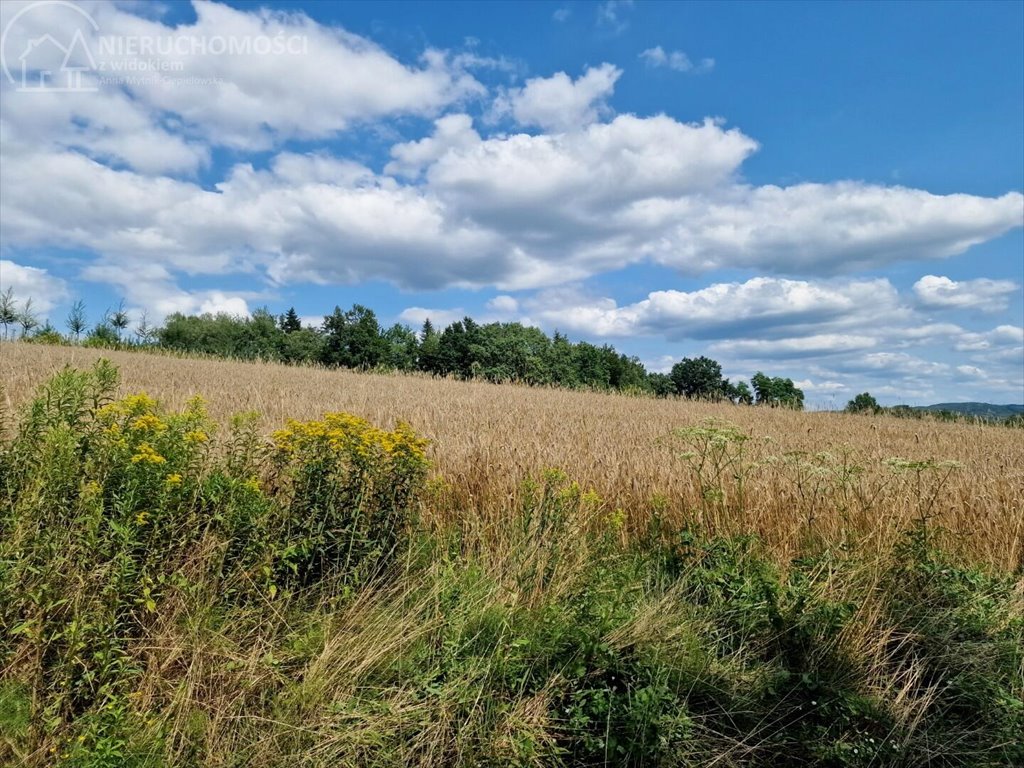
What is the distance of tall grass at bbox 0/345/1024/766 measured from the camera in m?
3.11

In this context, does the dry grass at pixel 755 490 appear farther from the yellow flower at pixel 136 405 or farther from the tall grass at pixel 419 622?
the yellow flower at pixel 136 405

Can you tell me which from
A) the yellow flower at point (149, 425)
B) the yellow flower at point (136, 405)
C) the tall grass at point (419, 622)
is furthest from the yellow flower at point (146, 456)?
the yellow flower at point (136, 405)

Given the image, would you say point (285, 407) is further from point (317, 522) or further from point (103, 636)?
point (103, 636)

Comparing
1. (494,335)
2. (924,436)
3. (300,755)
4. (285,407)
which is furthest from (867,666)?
(494,335)

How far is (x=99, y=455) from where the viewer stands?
3.88 metres

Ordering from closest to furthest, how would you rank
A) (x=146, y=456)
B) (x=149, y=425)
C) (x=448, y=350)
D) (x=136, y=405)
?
1. (x=146, y=456)
2. (x=149, y=425)
3. (x=136, y=405)
4. (x=448, y=350)

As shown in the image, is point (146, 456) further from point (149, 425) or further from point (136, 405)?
point (136, 405)

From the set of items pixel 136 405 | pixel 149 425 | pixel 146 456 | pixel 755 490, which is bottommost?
pixel 755 490

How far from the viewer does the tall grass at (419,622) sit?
3.11m

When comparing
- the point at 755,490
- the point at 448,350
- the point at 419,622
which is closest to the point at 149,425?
the point at 419,622

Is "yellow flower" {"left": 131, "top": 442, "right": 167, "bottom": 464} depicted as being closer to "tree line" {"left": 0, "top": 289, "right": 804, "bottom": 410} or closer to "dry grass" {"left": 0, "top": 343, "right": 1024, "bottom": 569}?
"dry grass" {"left": 0, "top": 343, "right": 1024, "bottom": 569}

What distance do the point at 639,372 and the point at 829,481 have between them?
99.0 metres

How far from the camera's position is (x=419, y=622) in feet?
12.6

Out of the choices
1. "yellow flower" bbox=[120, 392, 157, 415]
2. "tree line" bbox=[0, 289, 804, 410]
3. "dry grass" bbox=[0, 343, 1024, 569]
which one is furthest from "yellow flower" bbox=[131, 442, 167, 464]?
"tree line" bbox=[0, 289, 804, 410]
